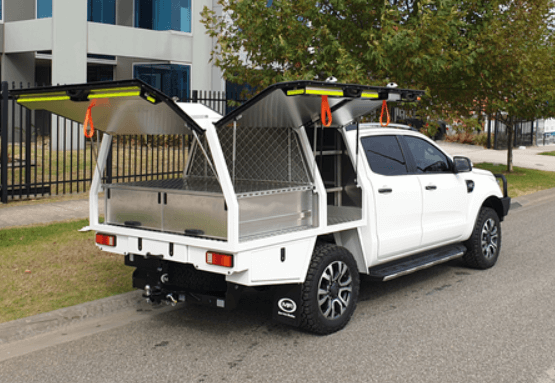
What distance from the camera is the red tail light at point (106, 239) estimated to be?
559cm

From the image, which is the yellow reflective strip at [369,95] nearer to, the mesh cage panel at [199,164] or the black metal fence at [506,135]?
the mesh cage panel at [199,164]

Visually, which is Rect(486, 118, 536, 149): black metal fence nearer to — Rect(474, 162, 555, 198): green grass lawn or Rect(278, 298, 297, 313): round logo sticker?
Rect(474, 162, 555, 198): green grass lawn

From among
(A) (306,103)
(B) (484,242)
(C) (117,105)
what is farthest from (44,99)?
(B) (484,242)

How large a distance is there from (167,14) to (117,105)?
19304 mm

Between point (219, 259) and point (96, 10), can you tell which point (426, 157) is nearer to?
point (219, 259)

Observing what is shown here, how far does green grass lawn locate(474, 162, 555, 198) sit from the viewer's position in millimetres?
16256

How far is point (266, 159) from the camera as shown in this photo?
19.4 feet

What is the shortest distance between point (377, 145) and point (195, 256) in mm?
2504

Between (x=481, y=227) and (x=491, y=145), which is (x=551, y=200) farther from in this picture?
(x=491, y=145)

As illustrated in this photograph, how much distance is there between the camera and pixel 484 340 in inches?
207

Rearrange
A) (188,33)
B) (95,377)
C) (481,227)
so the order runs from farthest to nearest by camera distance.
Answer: (188,33) < (481,227) < (95,377)

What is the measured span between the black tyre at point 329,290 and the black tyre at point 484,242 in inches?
100

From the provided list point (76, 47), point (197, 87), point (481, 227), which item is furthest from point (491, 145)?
point (481, 227)

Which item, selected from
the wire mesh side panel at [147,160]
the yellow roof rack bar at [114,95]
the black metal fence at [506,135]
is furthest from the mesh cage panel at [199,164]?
the black metal fence at [506,135]
